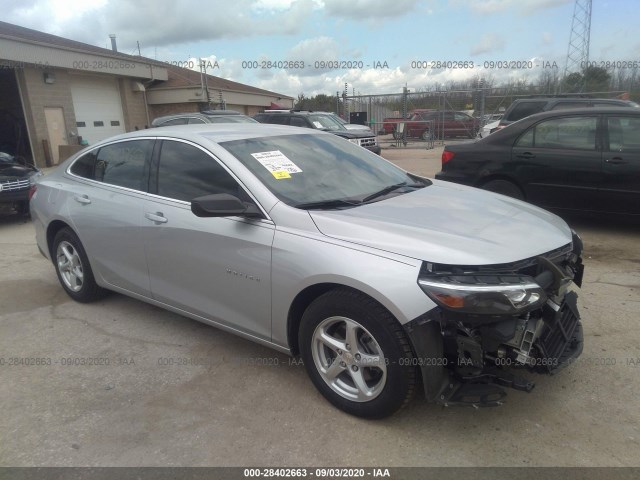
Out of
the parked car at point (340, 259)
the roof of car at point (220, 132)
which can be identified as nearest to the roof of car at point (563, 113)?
the parked car at point (340, 259)

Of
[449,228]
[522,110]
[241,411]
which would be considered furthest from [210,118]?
[449,228]

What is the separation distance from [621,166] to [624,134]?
0.43m

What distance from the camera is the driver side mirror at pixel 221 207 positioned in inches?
111

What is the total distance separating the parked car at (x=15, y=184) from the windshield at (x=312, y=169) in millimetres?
5779

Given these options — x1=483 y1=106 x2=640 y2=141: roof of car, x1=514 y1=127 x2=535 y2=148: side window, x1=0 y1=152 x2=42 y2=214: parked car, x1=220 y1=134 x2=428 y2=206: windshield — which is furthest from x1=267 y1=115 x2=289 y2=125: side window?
x1=220 y1=134 x2=428 y2=206: windshield

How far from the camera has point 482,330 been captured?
238 cm

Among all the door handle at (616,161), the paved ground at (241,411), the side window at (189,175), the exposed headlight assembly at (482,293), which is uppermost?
the side window at (189,175)

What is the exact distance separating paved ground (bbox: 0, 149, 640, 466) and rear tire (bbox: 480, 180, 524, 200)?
2.50 meters

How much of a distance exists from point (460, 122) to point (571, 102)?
12.1 metres

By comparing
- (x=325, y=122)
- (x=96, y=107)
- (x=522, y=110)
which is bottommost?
(x=325, y=122)

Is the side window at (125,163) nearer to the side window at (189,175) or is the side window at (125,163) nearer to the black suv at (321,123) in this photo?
the side window at (189,175)

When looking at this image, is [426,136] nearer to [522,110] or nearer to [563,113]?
[522,110]

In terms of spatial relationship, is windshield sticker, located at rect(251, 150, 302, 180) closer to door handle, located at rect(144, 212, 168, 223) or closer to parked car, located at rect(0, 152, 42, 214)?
door handle, located at rect(144, 212, 168, 223)

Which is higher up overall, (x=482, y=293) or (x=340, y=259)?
(x=340, y=259)
